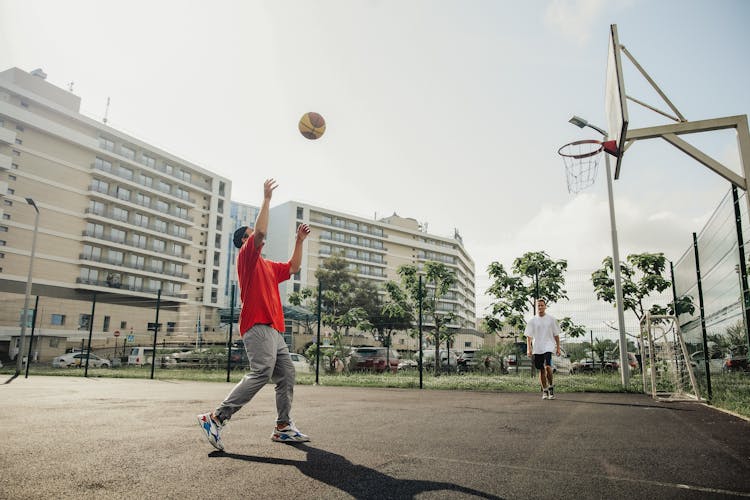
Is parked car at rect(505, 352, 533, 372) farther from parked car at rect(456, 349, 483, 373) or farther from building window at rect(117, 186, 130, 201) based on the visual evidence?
building window at rect(117, 186, 130, 201)

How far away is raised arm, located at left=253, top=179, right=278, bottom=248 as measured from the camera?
3.87m

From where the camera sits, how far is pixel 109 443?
379cm

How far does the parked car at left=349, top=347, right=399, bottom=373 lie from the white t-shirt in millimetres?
6725

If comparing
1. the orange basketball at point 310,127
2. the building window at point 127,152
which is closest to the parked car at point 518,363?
the orange basketball at point 310,127

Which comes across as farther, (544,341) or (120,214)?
(120,214)

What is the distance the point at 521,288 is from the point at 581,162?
19.4 feet

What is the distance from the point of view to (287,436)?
3.97 meters

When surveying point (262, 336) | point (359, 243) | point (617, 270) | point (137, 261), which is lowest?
point (262, 336)

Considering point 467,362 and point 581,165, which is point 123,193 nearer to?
point 467,362

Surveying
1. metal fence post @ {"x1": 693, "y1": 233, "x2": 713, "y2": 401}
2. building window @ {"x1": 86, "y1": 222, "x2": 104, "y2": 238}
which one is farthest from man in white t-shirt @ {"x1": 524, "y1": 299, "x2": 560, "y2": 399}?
building window @ {"x1": 86, "y1": 222, "x2": 104, "y2": 238}

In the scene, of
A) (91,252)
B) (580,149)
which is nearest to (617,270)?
(580,149)

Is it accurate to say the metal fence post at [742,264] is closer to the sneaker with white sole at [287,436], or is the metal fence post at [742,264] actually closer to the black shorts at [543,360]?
the black shorts at [543,360]

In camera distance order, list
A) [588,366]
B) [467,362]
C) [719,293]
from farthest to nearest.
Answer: [467,362], [588,366], [719,293]

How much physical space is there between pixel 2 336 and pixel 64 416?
39.7 metres
